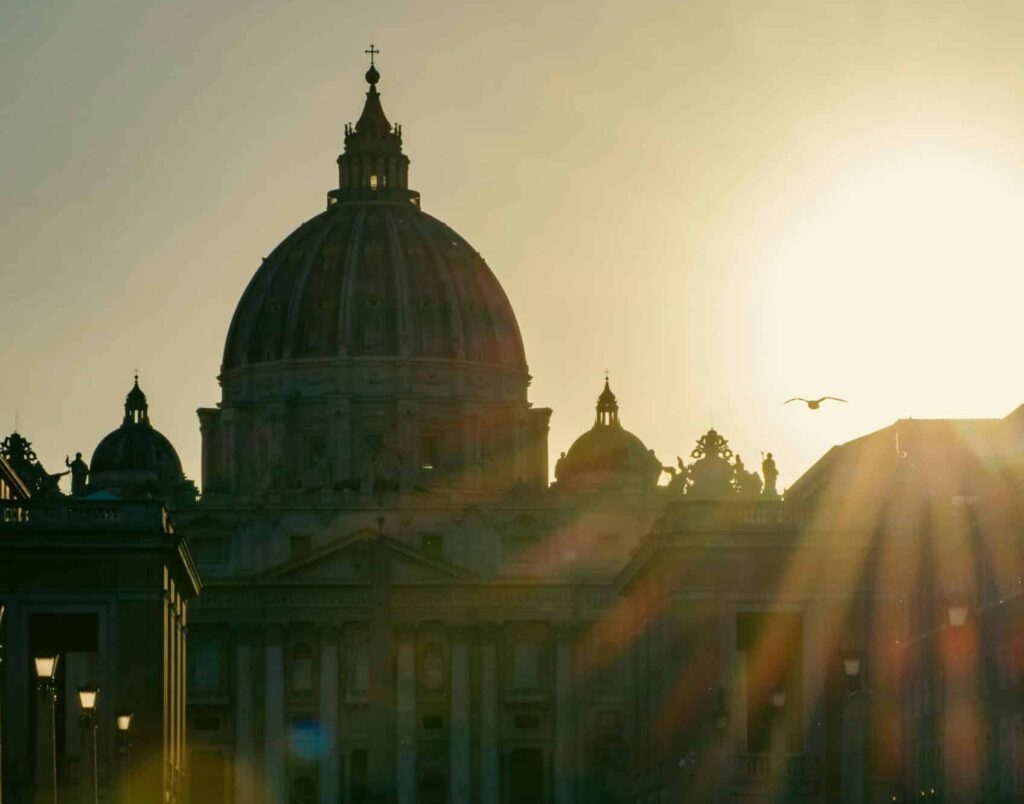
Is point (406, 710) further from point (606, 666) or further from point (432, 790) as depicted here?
point (606, 666)

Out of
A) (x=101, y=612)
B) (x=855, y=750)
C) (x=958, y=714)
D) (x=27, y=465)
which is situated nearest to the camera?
(x=958, y=714)

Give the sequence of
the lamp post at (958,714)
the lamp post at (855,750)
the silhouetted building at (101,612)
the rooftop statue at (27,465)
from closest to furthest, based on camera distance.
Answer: the lamp post at (958,714) < the silhouetted building at (101,612) < the lamp post at (855,750) < the rooftop statue at (27,465)

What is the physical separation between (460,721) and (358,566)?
9.03 metres

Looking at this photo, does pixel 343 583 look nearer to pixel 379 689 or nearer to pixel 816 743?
pixel 379 689

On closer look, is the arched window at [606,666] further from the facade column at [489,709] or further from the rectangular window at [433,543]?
the rectangular window at [433,543]

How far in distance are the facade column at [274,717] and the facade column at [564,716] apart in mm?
12996

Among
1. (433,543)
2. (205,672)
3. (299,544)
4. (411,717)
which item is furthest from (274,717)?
(433,543)

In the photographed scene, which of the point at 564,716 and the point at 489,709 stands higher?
the point at 489,709

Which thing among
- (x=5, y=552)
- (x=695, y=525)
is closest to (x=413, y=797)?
(x=695, y=525)

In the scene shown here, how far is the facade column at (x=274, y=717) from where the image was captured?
7092 inches

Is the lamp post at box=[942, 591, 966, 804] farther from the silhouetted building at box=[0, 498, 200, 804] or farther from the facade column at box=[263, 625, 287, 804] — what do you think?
the facade column at box=[263, 625, 287, 804]

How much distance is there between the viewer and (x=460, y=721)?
183750mm

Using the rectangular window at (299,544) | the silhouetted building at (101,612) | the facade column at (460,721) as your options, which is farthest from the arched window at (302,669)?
the silhouetted building at (101,612)

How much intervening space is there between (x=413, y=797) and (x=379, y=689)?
579 centimetres
